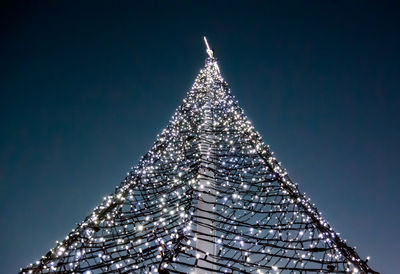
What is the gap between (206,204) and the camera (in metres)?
2.56

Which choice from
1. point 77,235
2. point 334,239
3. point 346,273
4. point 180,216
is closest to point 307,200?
point 334,239

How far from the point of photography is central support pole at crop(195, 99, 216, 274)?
1842 mm

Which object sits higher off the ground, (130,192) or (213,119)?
(213,119)

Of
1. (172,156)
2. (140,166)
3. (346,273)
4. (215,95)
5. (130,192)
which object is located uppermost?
(215,95)

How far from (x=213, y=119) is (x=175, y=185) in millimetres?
1459

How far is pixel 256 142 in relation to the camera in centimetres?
322

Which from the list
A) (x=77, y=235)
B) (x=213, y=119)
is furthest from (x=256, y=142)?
(x=77, y=235)

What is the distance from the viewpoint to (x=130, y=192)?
2.93 metres

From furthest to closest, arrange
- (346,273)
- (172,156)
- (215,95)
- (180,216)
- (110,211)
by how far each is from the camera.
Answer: (215,95), (172,156), (110,211), (180,216), (346,273)

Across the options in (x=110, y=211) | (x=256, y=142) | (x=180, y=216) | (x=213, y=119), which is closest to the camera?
(x=180, y=216)

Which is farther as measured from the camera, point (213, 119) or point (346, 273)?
point (213, 119)

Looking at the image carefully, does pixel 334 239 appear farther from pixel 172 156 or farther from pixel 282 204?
pixel 172 156

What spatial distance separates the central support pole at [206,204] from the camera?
72.5 inches

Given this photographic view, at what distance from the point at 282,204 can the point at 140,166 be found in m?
1.78
